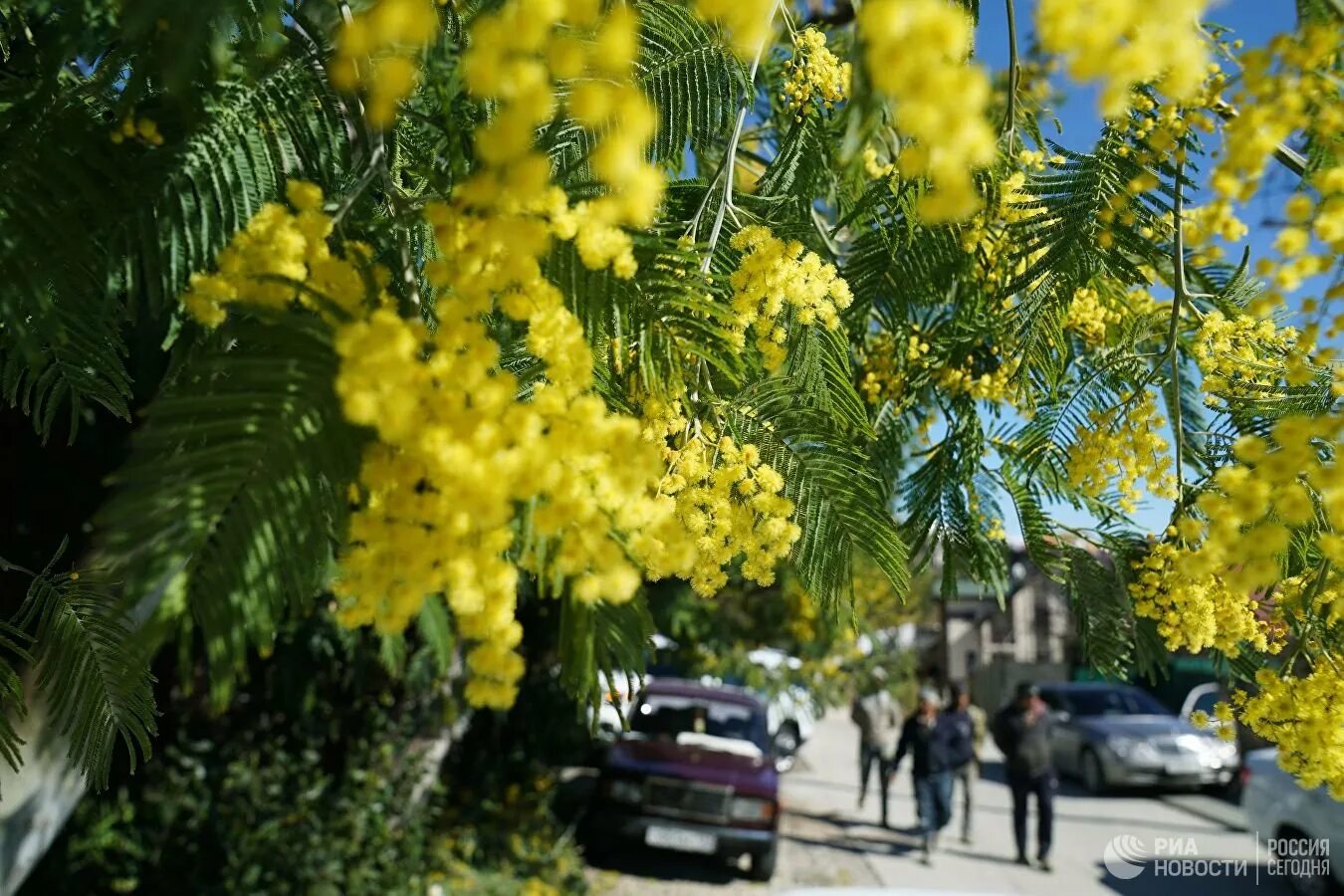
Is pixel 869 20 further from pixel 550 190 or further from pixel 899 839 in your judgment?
pixel 899 839

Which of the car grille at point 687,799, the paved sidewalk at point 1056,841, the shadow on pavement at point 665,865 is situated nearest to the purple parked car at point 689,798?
the car grille at point 687,799

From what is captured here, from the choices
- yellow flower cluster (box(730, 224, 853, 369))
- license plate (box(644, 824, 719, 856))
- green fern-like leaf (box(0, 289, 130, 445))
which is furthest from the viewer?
license plate (box(644, 824, 719, 856))

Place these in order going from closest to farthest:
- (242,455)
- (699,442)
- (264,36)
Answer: (242,455)
(264,36)
(699,442)

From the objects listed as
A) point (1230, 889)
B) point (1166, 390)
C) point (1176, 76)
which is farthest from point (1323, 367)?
point (1230, 889)

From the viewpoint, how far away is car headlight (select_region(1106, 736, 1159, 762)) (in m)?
13.7

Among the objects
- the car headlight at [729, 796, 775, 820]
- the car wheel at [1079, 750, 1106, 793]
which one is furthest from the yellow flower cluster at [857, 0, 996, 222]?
the car wheel at [1079, 750, 1106, 793]

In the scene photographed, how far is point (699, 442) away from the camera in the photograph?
1.63 m

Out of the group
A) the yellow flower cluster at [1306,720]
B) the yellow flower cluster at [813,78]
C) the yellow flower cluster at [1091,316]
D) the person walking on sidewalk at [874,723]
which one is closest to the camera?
the yellow flower cluster at [1306,720]

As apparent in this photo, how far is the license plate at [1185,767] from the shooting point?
13.5 meters

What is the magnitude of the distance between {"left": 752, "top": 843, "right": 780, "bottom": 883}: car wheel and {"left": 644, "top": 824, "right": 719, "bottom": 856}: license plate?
0.42m

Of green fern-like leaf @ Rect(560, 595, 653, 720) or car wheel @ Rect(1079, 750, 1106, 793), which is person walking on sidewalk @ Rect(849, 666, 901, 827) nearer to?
car wheel @ Rect(1079, 750, 1106, 793)

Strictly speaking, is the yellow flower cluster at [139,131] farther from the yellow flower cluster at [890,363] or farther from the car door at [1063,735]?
the car door at [1063,735]

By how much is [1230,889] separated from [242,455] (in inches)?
410

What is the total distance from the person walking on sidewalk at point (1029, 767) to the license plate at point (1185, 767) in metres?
4.77
